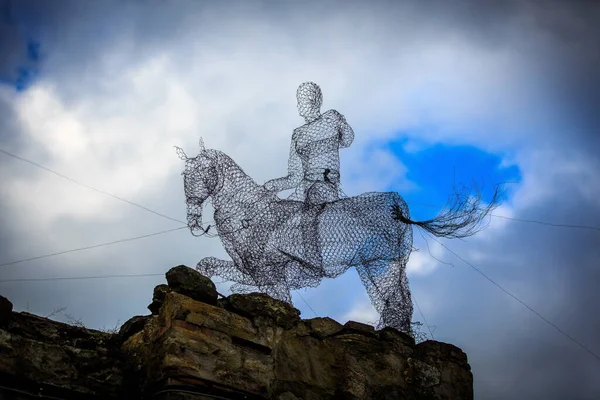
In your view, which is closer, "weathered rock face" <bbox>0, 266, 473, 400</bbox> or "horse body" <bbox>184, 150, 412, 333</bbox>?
"weathered rock face" <bbox>0, 266, 473, 400</bbox>

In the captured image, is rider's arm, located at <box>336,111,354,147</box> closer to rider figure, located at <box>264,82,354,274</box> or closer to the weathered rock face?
rider figure, located at <box>264,82,354,274</box>

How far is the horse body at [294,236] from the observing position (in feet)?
21.9

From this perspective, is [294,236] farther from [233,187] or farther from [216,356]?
[216,356]

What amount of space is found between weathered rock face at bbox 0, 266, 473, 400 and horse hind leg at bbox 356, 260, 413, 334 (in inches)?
44.7

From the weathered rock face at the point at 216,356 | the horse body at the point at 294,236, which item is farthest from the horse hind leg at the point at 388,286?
the weathered rock face at the point at 216,356

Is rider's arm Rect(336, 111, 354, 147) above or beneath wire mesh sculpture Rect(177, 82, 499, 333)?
above

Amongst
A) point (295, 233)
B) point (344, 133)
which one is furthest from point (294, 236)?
point (344, 133)

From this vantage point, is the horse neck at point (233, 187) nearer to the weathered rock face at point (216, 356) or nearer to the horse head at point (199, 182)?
the horse head at point (199, 182)

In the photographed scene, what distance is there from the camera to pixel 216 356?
4.46 metres

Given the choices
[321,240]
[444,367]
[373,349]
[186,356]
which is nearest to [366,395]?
[373,349]

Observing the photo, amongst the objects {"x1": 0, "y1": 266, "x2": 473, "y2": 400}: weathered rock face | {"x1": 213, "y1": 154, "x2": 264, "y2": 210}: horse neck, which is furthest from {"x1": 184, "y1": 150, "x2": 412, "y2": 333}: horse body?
{"x1": 0, "y1": 266, "x2": 473, "y2": 400}: weathered rock face

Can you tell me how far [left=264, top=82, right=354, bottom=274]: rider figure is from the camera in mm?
6703

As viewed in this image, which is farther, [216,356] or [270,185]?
[270,185]

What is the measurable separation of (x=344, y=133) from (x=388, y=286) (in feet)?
6.06
